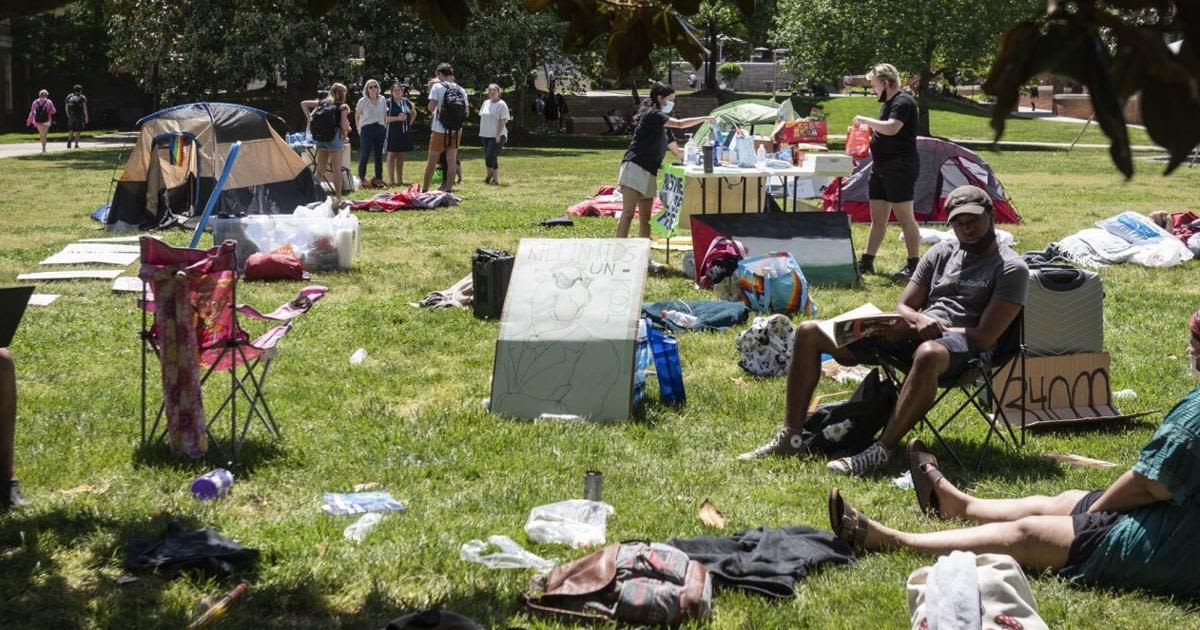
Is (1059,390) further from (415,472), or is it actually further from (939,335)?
(415,472)

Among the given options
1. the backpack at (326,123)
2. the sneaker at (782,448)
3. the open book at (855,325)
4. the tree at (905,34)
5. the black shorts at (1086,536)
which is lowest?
the sneaker at (782,448)

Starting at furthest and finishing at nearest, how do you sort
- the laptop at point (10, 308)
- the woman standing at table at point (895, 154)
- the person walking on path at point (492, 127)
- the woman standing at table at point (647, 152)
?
the person walking on path at point (492, 127) → the woman standing at table at point (647, 152) → the woman standing at table at point (895, 154) → the laptop at point (10, 308)

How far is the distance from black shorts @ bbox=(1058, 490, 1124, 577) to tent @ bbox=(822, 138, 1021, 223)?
10.7 meters

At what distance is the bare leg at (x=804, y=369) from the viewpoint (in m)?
6.18

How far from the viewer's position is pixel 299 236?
11.7 meters

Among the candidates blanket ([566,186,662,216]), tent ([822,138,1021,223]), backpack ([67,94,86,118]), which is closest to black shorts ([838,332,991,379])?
tent ([822,138,1021,223])

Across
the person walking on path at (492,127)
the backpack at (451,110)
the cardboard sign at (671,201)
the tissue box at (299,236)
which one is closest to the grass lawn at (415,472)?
the tissue box at (299,236)

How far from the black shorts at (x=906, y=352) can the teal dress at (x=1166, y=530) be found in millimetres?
1534

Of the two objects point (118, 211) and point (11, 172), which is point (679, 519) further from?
point (11, 172)

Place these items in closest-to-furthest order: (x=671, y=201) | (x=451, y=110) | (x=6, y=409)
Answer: (x=6, y=409) < (x=671, y=201) < (x=451, y=110)

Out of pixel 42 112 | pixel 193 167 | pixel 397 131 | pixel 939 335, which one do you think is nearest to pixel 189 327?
pixel 939 335

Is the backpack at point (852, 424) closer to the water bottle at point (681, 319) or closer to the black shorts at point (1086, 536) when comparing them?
the black shorts at point (1086, 536)

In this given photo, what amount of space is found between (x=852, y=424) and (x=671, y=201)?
257 inches

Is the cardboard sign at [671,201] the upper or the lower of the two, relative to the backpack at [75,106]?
lower
